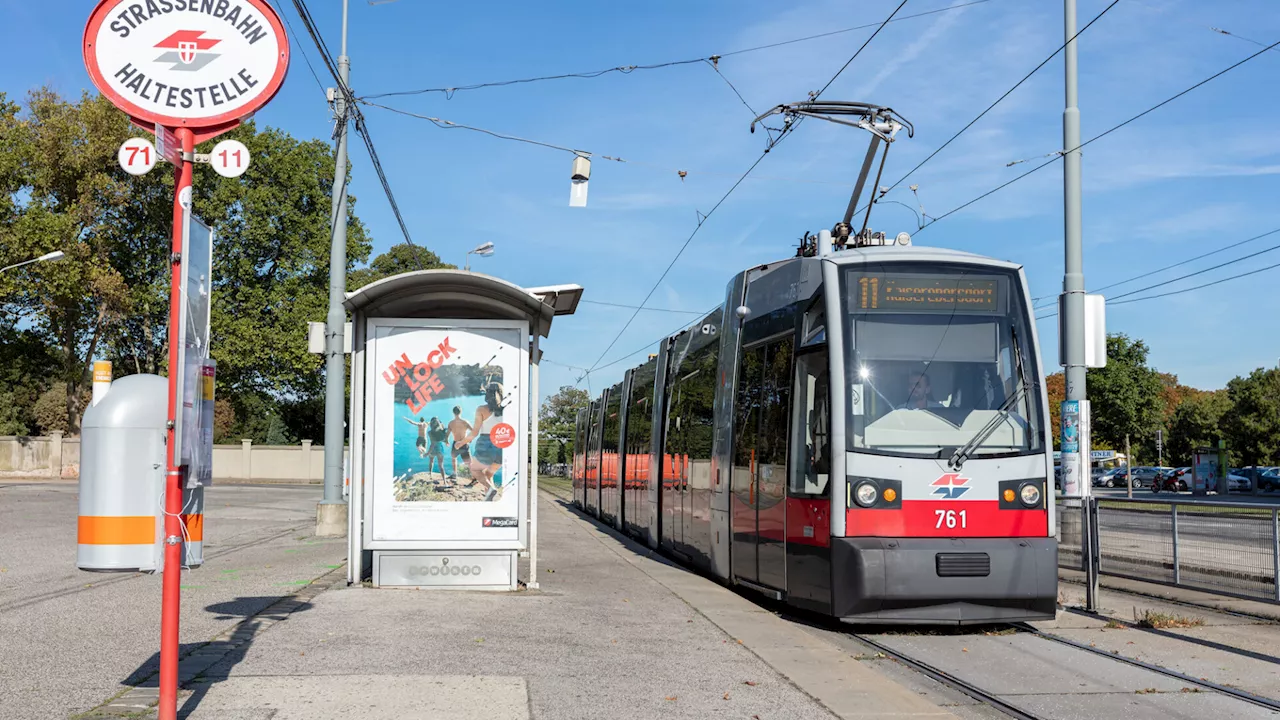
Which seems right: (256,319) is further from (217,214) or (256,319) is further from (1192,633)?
(1192,633)

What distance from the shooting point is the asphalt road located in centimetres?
661

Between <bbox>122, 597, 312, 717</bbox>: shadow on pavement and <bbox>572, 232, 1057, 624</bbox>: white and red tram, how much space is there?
14.8ft

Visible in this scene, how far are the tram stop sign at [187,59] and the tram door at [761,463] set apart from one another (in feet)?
21.0

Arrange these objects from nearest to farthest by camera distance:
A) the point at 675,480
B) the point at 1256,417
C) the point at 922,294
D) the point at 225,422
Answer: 1. the point at 922,294
2. the point at 675,480
3. the point at 225,422
4. the point at 1256,417

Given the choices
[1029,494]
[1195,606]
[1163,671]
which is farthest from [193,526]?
[1195,606]

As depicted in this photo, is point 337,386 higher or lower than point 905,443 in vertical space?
higher

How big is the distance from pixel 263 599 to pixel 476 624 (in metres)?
2.45

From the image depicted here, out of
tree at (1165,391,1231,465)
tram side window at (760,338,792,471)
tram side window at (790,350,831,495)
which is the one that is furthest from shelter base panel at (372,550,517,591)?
tree at (1165,391,1231,465)

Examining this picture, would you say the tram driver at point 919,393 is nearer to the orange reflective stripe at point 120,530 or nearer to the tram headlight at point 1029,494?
the tram headlight at point 1029,494

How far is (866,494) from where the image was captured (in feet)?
31.9

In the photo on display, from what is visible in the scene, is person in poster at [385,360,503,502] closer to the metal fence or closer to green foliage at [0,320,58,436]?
the metal fence

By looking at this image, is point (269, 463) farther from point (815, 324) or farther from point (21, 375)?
point (815, 324)

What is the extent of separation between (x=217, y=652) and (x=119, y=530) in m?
2.29

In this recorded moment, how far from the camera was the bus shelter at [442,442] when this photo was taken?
11633 mm
